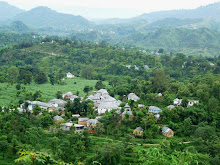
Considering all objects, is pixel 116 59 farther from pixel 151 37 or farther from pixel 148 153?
pixel 151 37

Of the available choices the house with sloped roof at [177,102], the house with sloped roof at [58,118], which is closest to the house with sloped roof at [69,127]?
the house with sloped roof at [58,118]

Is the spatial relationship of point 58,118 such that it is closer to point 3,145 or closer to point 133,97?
point 3,145

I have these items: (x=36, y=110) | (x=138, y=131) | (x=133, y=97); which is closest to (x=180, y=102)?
(x=133, y=97)

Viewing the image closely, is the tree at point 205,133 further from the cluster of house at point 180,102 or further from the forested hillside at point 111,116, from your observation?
the cluster of house at point 180,102

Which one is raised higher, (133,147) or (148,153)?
(148,153)

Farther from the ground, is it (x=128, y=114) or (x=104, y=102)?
(x=128, y=114)

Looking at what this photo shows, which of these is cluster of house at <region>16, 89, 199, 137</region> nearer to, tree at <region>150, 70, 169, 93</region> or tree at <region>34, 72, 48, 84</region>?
tree at <region>150, 70, 169, 93</region>

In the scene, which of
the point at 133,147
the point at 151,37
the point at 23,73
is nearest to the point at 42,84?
the point at 23,73

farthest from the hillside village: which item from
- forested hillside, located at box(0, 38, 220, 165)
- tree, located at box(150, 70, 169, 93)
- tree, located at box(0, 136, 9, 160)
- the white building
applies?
the white building
